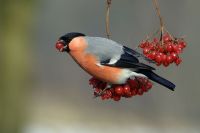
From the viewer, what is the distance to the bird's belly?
4.86 m

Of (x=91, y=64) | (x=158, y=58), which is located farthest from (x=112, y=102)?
(x=158, y=58)

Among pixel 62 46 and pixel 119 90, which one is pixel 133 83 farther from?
pixel 62 46

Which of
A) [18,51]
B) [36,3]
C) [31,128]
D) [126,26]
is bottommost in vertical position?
[31,128]

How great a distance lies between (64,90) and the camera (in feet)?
42.9

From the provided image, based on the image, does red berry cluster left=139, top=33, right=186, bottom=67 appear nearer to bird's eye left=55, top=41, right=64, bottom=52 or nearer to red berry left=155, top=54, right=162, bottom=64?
red berry left=155, top=54, right=162, bottom=64

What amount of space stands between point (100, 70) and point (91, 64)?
80mm

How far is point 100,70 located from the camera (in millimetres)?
4906

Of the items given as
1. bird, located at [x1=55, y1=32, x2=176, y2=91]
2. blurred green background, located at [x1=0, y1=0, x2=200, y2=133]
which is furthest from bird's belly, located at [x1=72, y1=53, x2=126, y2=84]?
blurred green background, located at [x1=0, y1=0, x2=200, y2=133]

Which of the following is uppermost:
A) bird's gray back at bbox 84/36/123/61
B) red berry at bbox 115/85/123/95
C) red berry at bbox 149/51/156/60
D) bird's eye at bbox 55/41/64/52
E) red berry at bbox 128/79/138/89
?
red berry at bbox 149/51/156/60

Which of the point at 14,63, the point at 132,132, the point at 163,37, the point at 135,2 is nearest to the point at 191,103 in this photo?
the point at 132,132

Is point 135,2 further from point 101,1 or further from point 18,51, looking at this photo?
point 18,51

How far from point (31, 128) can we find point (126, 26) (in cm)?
231

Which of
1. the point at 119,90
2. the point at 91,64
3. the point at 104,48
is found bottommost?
the point at 119,90

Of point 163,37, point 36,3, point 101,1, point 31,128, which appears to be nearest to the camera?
point 163,37
